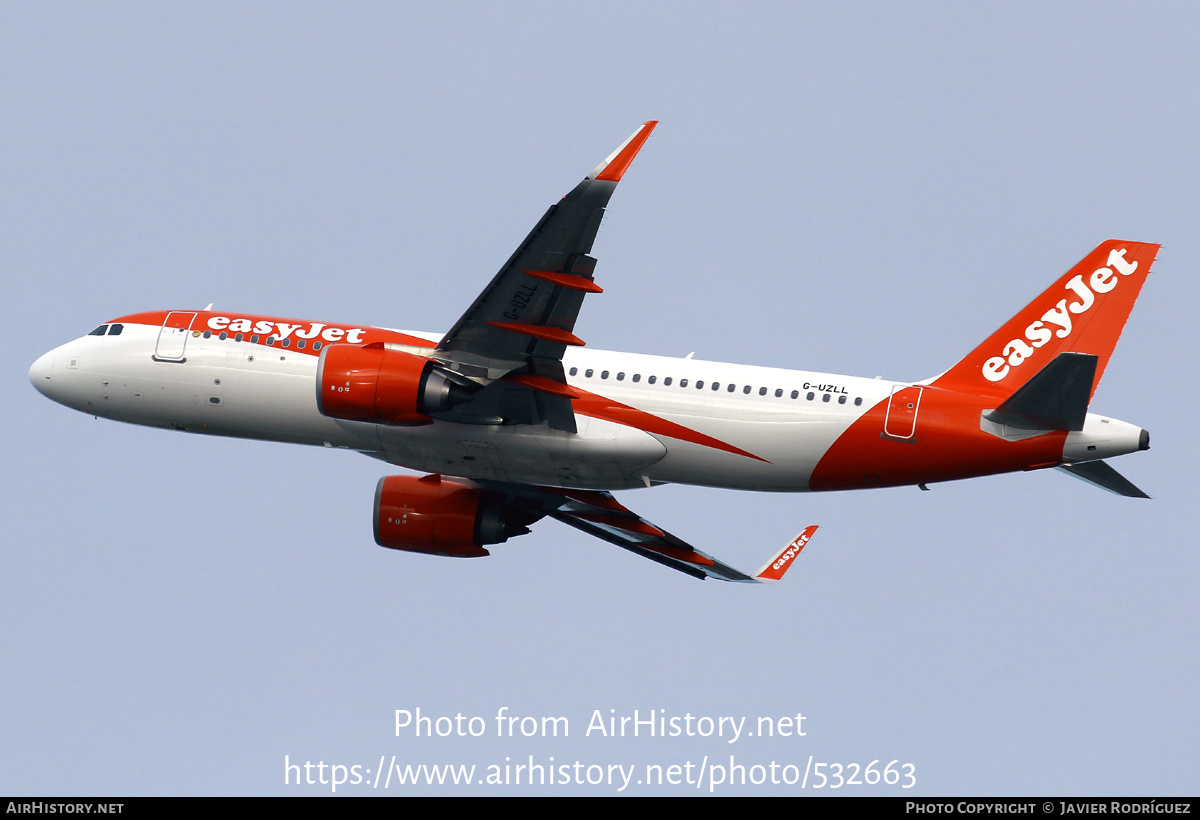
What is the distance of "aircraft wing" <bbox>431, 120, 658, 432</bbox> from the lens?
29422 mm

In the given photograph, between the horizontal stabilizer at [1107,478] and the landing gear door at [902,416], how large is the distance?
3641 mm

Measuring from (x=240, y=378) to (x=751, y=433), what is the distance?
13270mm

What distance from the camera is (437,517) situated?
38844mm

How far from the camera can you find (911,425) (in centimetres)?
3400

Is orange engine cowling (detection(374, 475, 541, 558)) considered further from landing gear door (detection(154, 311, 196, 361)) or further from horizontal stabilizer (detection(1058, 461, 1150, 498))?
horizontal stabilizer (detection(1058, 461, 1150, 498))

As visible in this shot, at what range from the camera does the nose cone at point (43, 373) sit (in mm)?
38562

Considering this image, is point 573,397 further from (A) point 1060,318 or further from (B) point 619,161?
(A) point 1060,318

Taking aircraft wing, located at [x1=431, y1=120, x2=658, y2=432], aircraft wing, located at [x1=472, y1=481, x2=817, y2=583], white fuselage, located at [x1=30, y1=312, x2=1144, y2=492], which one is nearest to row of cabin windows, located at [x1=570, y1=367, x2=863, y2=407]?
white fuselage, located at [x1=30, y1=312, x2=1144, y2=492]

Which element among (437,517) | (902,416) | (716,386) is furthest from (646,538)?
(902,416)

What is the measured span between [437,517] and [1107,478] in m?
17.5

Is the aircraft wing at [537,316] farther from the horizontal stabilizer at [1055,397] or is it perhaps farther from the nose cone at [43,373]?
the nose cone at [43,373]

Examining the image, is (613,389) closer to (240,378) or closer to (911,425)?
(911,425)

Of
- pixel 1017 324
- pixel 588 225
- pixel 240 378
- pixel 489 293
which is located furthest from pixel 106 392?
pixel 1017 324

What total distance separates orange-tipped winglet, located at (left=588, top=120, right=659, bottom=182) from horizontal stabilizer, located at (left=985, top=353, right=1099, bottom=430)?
35.3 ft
